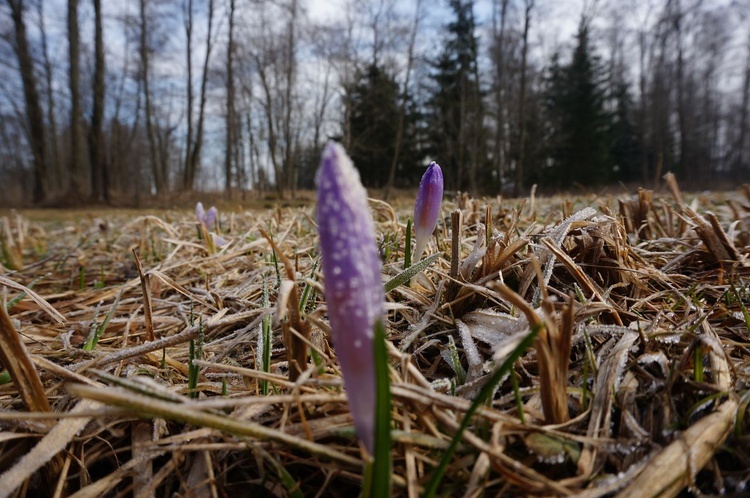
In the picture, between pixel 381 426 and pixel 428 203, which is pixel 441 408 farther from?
pixel 428 203

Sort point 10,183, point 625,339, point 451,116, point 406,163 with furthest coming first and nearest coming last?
point 10,183 → point 406,163 → point 451,116 → point 625,339

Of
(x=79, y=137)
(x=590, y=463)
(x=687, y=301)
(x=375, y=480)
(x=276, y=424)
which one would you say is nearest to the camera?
(x=375, y=480)

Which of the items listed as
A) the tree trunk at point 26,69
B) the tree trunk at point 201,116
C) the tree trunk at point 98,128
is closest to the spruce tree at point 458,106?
the tree trunk at point 201,116

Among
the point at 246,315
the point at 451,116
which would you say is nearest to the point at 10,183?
the point at 451,116

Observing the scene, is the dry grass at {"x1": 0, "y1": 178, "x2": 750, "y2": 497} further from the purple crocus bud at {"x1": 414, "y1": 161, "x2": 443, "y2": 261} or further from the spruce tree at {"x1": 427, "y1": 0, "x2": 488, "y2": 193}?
the spruce tree at {"x1": 427, "y1": 0, "x2": 488, "y2": 193}

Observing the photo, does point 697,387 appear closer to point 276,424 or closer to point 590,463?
point 590,463

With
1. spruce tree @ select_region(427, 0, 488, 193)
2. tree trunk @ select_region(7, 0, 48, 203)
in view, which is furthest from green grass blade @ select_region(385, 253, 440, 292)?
spruce tree @ select_region(427, 0, 488, 193)

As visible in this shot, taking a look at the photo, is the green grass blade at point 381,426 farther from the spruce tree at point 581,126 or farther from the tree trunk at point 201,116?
the spruce tree at point 581,126
